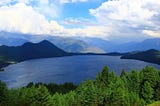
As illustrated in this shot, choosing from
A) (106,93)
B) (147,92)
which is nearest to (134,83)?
(147,92)

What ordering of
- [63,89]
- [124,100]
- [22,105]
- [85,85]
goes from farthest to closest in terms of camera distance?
1. [63,89]
2. [85,85]
3. [124,100]
4. [22,105]

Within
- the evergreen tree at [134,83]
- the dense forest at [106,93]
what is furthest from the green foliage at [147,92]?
the evergreen tree at [134,83]

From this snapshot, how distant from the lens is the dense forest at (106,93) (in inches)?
3981

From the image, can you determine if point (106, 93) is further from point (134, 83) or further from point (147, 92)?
point (147, 92)

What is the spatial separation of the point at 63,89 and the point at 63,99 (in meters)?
83.0

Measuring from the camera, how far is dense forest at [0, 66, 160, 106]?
3981 inches

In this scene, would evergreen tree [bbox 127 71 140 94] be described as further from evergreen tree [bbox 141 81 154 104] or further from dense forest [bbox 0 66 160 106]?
evergreen tree [bbox 141 81 154 104]

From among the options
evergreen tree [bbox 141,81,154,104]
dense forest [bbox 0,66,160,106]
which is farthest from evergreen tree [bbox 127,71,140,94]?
evergreen tree [bbox 141,81,154,104]

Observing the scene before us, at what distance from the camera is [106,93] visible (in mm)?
104000

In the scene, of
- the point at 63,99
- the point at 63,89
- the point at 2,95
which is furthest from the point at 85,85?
the point at 63,89

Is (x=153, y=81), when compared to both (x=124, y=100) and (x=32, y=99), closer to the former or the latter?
(x=124, y=100)

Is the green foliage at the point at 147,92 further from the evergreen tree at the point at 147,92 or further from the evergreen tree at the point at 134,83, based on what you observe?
the evergreen tree at the point at 134,83

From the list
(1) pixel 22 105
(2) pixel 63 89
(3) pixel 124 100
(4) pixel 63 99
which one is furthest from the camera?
(2) pixel 63 89

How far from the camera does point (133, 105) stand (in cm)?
10512
